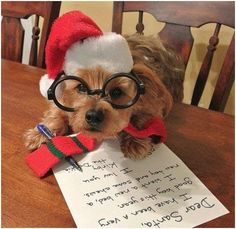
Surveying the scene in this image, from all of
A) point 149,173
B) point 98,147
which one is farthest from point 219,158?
point 98,147

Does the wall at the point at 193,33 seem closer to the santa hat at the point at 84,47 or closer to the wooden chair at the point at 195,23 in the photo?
the wooden chair at the point at 195,23

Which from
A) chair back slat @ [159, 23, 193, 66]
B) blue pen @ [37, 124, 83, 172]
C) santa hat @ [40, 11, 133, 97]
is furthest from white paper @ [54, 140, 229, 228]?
chair back slat @ [159, 23, 193, 66]

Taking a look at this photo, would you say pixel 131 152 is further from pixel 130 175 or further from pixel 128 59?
pixel 128 59

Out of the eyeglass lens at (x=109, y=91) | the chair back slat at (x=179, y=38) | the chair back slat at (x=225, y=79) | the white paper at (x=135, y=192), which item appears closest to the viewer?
the white paper at (x=135, y=192)

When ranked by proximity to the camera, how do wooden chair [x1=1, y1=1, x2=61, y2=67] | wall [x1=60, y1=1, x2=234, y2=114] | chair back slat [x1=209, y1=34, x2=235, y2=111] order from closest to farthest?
chair back slat [x1=209, y1=34, x2=235, y2=111], wooden chair [x1=1, y1=1, x2=61, y2=67], wall [x1=60, y1=1, x2=234, y2=114]

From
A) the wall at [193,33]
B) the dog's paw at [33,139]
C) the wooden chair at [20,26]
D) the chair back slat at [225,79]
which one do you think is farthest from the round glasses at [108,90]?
the wall at [193,33]

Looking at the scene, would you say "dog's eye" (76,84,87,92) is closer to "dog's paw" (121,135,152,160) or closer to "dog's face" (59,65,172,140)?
"dog's face" (59,65,172,140)
